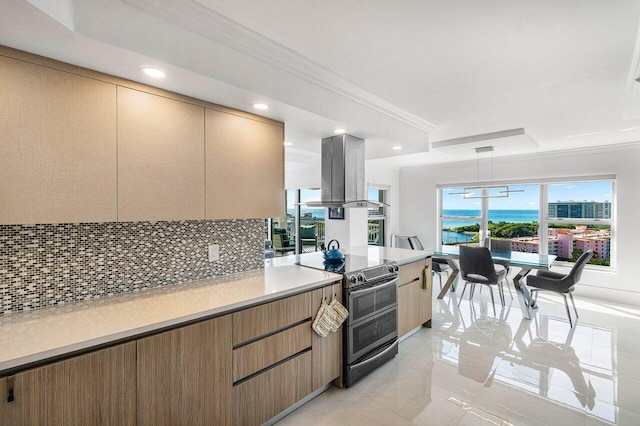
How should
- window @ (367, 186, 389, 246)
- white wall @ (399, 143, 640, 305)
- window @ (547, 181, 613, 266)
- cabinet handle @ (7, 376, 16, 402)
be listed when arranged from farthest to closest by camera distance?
window @ (367, 186, 389, 246)
window @ (547, 181, 613, 266)
white wall @ (399, 143, 640, 305)
cabinet handle @ (7, 376, 16, 402)

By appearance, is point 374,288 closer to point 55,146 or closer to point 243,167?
point 243,167

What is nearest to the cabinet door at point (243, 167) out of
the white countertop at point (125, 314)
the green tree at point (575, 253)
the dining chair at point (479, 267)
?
the white countertop at point (125, 314)

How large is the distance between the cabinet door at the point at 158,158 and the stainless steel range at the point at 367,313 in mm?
1255

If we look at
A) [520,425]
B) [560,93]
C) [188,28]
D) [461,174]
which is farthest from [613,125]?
[188,28]

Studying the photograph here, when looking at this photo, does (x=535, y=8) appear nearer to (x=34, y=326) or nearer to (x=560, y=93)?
(x=560, y=93)

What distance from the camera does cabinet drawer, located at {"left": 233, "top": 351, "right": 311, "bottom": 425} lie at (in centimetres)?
181

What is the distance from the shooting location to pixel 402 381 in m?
2.54

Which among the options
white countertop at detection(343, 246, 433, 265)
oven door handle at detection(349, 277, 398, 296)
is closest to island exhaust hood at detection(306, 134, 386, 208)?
white countertop at detection(343, 246, 433, 265)

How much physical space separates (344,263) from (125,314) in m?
1.76

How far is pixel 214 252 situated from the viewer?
240 centimetres

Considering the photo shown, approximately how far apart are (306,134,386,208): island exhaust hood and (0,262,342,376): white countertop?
1048mm

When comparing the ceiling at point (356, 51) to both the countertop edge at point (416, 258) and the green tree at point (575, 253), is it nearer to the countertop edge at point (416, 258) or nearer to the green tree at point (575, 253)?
the countertop edge at point (416, 258)

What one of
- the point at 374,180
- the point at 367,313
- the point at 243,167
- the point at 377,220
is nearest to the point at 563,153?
the point at 374,180

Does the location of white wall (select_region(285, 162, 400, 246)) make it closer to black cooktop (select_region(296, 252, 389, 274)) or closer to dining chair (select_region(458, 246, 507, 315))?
dining chair (select_region(458, 246, 507, 315))
